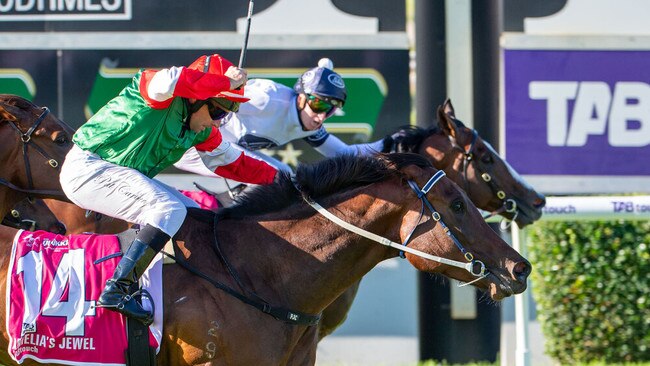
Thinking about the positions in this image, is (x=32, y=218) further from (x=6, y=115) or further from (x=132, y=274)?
(x=132, y=274)

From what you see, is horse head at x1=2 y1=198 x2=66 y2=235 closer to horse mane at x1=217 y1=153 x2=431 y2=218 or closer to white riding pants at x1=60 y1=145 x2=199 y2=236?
white riding pants at x1=60 y1=145 x2=199 y2=236

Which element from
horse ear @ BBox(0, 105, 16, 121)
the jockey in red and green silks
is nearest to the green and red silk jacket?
the jockey in red and green silks

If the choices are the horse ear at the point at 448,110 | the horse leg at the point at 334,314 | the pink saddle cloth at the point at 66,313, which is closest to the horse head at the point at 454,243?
the pink saddle cloth at the point at 66,313

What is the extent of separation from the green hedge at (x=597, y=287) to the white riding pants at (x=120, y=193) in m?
3.44

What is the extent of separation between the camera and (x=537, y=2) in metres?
7.16

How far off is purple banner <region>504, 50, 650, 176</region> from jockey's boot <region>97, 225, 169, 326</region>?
367 centimetres

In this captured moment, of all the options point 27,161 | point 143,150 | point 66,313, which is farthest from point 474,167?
point 66,313

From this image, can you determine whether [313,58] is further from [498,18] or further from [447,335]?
[447,335]

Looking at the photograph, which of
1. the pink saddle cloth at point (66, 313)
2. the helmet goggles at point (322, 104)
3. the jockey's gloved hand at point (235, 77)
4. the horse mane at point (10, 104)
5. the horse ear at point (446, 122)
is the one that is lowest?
the pink saddle cloth at point (66, 313)

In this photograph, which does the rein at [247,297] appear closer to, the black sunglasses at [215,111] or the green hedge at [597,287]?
the black sunglasses at [215,111]

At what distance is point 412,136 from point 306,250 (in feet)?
6.40

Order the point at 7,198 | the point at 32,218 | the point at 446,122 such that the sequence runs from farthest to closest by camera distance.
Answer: the point at 446,122 → the point at 32,218 → the point at 7,198

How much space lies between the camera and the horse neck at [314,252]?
168 inches

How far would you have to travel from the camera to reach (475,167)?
604 cm
